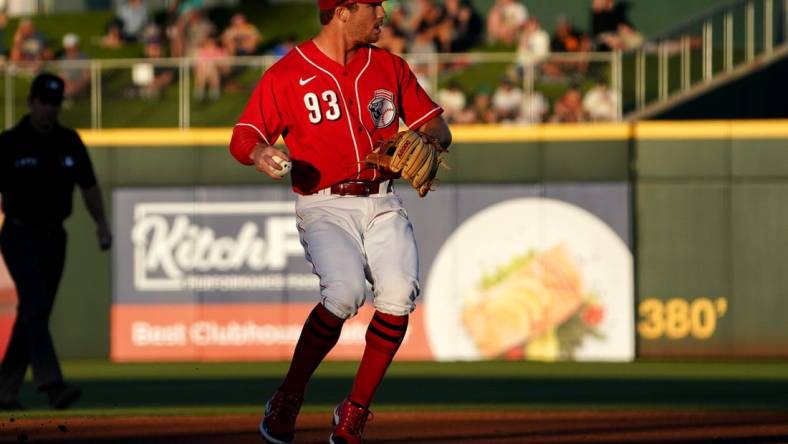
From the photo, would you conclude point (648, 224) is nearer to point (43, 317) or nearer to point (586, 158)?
point (586, 158)

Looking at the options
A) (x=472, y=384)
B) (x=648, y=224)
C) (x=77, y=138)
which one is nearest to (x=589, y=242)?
(x=648, y=224)

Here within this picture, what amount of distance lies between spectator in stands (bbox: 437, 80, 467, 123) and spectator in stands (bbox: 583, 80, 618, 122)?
1313 millimetres

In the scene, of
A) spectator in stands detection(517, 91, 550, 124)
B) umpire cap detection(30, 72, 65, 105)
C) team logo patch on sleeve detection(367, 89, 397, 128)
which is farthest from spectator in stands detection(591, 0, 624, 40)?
team logo patch on sleeve detection(367, 89, 397, 128)

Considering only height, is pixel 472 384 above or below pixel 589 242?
below

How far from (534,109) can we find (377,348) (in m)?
10.7

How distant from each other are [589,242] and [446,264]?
153 centimetres

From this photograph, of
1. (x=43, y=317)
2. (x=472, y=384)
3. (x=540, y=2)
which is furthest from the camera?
(x=540, y=2)

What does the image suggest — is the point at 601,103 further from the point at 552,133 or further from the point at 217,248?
the point at 217,248

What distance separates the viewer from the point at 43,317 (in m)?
10.5

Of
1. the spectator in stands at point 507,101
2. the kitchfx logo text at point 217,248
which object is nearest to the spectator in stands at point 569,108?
the spectator in stands at point 507,101

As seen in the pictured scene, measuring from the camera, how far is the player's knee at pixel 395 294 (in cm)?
714

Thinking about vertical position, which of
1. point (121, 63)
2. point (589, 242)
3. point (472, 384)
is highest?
point (121, 63)

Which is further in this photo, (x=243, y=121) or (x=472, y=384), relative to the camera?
(x=472, y=384)

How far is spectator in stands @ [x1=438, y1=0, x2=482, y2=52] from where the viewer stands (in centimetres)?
1957
